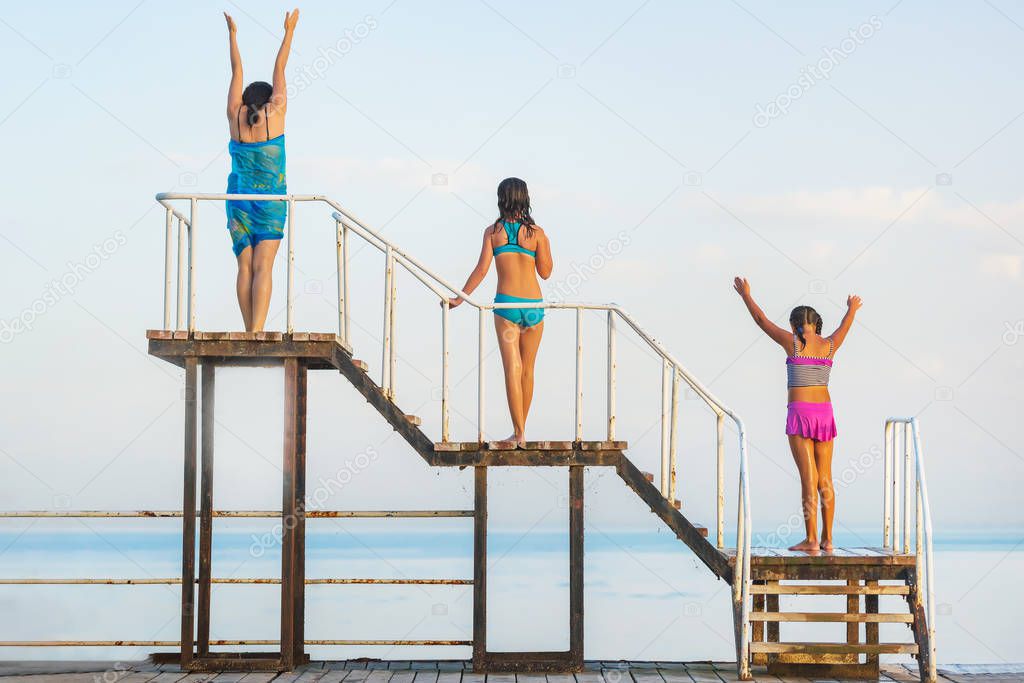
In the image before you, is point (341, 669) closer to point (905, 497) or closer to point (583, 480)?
point (583, 480)

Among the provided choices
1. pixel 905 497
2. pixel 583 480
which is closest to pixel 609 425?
pixel 583 480

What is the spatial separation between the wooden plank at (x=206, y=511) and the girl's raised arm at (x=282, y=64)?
2266mm

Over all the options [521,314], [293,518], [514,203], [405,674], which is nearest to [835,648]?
[405,674]

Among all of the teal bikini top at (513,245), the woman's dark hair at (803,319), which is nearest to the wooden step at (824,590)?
the woman's dark hair at (803,319)

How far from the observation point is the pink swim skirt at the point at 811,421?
10.8m

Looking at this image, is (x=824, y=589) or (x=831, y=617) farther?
(x=824, y=589)

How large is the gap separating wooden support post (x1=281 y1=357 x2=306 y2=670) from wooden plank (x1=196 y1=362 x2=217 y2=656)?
63 cm

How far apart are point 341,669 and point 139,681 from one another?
1644 mm

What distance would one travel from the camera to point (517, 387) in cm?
1108

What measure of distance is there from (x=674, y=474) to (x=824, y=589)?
57.3 inches

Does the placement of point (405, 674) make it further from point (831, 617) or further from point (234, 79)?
point (234, 79)

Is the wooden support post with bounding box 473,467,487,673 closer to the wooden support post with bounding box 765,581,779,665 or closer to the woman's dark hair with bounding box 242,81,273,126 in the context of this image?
the wooden support post with bounding box 765,581,779,665

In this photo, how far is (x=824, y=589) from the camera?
10633 mm

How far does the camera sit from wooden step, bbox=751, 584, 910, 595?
34.4 feet
